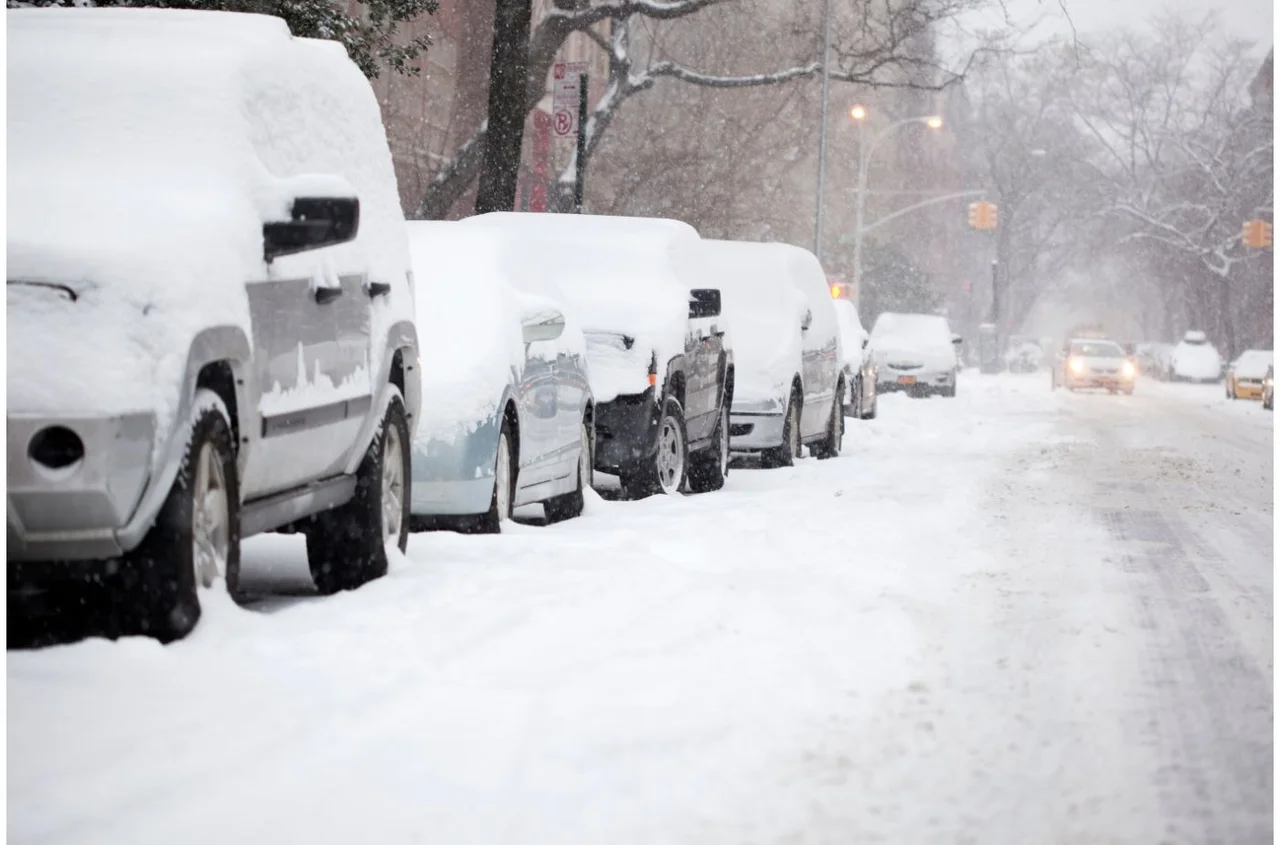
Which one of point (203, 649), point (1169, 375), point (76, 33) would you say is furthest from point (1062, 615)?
point (1169, 375)

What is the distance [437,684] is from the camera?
19.3 feet

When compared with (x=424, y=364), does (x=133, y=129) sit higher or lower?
higher

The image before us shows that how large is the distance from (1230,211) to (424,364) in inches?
2738

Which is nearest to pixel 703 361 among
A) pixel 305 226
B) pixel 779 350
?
pixel 779 350

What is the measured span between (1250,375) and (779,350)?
36608 mm

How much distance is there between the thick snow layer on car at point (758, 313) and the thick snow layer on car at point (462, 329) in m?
5.45

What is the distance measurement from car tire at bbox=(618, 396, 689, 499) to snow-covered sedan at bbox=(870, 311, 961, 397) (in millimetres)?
26463

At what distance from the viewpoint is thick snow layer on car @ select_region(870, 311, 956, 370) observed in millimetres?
40344

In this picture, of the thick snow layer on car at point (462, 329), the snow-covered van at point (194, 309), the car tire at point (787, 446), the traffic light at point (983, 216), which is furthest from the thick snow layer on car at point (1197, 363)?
the snow-covered van at point (194, 309)

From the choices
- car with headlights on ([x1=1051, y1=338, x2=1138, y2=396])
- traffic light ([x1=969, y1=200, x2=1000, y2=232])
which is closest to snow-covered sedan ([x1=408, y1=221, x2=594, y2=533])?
car with headlights on ([x1=1051, y1=338, x2=1138, y2=396])

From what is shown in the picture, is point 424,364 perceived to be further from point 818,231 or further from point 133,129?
point 818,231

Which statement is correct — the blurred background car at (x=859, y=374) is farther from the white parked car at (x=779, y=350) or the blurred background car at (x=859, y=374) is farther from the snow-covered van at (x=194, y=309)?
the snow-covered van at (x=194, y=309)

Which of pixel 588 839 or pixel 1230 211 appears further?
pixel 1230 211

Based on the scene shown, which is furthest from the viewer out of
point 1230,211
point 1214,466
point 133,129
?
point 1230,211
